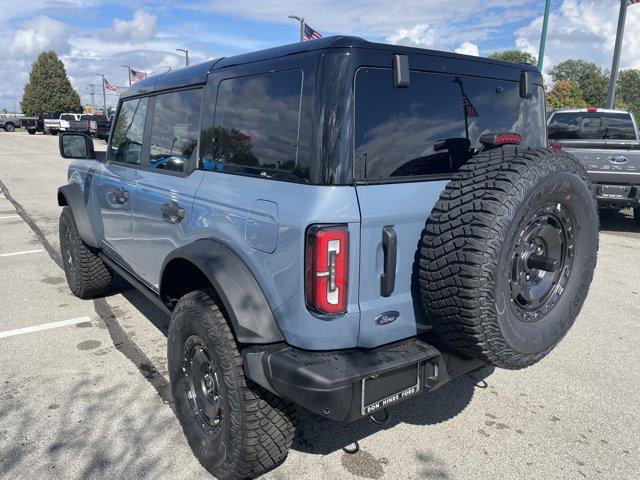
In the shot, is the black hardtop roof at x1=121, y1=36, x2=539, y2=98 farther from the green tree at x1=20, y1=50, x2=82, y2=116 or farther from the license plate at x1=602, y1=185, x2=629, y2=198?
the green tree at x1=20, y1=50, x2=82, y2=116

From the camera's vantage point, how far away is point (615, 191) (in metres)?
7.68

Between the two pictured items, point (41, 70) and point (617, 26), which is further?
point (41, 70)

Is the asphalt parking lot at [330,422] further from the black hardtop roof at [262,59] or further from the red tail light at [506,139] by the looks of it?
the black hardtop roof at [262,59]

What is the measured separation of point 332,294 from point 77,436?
5.81 ft

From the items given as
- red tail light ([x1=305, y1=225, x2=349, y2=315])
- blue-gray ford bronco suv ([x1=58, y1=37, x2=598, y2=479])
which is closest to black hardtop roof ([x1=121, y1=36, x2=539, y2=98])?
blue-gray ford bronco suv ([x1=58, y1=37, x2=598, y2=479])

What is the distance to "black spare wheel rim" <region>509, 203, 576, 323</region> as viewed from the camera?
2.28 metres

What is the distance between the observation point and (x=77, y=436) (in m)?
2.79

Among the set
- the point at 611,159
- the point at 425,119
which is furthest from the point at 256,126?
the point at 611,159

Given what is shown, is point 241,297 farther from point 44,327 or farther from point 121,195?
point 44,327

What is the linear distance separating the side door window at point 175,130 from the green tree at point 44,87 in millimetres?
70831

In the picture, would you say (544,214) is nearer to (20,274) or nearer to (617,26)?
(20,274)

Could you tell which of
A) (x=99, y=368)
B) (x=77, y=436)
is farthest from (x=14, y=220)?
(x=77, y=436)

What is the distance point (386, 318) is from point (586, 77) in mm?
88855

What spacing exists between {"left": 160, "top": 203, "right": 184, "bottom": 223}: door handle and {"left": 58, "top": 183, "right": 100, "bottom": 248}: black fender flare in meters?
1.66
